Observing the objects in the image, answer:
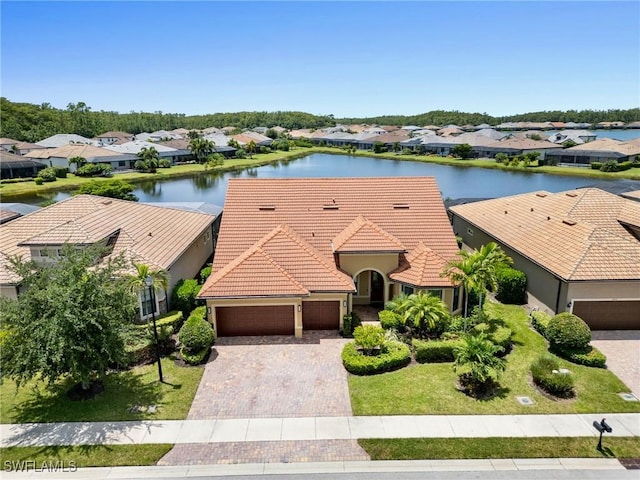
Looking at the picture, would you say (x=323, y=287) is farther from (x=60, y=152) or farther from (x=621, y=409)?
(x=60, y=152)

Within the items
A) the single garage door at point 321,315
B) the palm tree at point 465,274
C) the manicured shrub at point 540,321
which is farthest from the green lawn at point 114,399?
the manicured shrub at point 540,321

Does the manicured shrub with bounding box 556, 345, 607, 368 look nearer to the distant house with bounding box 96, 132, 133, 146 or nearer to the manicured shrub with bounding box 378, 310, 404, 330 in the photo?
the manicured shrub with bounding box 378, 310, 404, 330

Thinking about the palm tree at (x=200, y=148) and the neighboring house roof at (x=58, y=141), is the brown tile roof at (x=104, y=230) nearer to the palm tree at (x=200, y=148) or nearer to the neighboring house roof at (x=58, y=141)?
the palm tree at (x=200, y=148)

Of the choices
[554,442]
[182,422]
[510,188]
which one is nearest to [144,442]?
[182,422]

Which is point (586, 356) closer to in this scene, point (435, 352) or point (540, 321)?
point (540, 321)

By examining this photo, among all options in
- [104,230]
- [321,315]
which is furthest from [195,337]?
[104,230]

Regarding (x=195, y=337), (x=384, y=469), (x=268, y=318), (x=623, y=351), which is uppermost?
(x=195, y=337)
